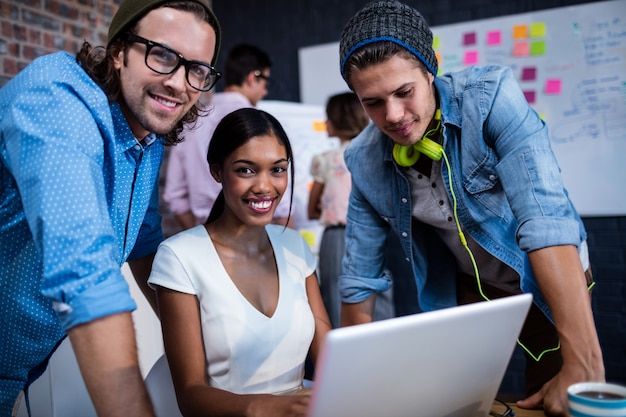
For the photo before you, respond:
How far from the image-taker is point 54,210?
84 centimetres

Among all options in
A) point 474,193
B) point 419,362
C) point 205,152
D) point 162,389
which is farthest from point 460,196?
point 205,152

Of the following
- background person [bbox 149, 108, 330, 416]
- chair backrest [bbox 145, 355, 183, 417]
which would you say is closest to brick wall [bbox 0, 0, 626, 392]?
background person [bbox 149, 108, 330, 416]

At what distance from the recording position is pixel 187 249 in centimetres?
148

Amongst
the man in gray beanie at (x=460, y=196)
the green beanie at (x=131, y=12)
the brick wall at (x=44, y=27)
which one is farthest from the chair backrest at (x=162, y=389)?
the brick wall at (x=44, y=27)

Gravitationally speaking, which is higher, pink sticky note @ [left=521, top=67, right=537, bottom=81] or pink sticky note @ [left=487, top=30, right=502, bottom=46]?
pink sticky note @ [left=487, top=30, right=502, bottom=46]

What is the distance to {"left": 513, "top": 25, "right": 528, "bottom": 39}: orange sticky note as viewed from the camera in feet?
11.2

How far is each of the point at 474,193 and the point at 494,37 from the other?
8.04ft

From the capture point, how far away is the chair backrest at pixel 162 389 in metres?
1.32

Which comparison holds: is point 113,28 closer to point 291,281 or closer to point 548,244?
point 291,281

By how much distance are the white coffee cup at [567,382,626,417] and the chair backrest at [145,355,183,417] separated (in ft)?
2.86

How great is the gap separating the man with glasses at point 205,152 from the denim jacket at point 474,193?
1346mm

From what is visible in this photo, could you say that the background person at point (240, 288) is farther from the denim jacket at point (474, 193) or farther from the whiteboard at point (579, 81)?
the whiteboard at point (579, 81)

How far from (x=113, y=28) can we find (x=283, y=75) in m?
3.08

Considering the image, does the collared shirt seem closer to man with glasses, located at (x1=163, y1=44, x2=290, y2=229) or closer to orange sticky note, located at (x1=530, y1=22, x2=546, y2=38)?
man with glasses, located at (x1=163, y1=44, x2=290, y2=229)
